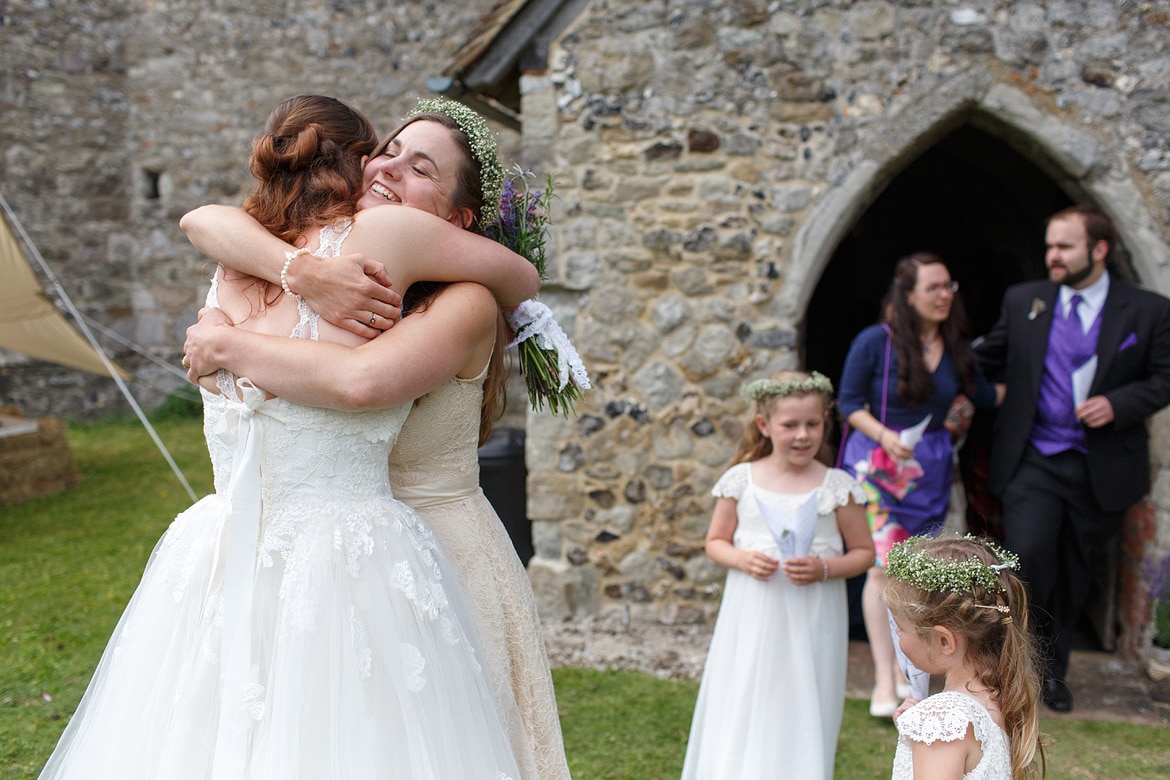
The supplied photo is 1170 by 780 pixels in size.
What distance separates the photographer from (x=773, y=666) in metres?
3.06

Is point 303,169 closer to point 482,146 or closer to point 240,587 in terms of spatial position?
point 482,146

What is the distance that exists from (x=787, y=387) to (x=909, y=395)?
3.96 ft

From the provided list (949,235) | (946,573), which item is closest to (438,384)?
(946,573)

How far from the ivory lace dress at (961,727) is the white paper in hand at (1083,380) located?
2.68 metres

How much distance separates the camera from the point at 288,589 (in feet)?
5.44

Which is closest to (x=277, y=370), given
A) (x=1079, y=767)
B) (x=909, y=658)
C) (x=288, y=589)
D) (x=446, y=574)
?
(x=288, y=589)

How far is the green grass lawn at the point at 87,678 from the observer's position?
3.63 m

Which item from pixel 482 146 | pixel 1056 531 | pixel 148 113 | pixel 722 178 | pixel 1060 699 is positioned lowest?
pixel 1060 699

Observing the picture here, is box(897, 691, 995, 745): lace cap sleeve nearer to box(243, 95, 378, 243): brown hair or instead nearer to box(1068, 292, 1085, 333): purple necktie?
box(243, 95, 378, 243): brown hair

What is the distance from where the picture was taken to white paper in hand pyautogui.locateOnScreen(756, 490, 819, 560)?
3.12 m

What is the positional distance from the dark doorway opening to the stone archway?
10mm

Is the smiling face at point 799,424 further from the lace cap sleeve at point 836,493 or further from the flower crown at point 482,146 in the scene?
the flower crown at point 482,146

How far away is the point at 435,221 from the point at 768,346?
3.36m

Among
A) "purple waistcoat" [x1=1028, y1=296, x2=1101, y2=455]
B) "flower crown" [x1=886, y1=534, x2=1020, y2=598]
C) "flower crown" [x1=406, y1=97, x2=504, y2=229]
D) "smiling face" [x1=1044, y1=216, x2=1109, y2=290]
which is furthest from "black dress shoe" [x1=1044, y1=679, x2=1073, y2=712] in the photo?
"flower crown" [x1=406, y1=97, x2=504, y2=229]
